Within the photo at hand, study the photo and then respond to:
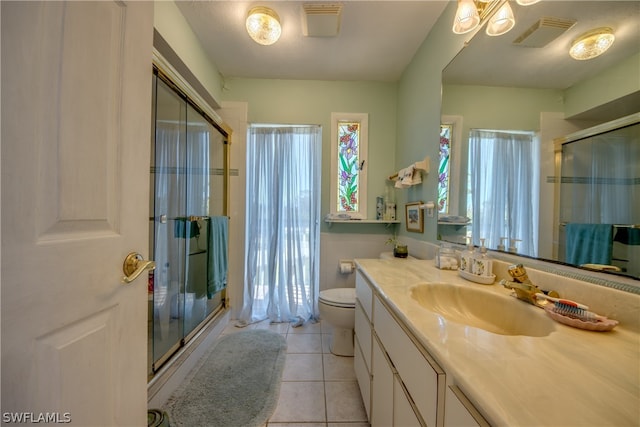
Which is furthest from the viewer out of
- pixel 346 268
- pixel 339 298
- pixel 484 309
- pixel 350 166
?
pixel 350 166

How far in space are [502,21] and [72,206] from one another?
5.92 feet

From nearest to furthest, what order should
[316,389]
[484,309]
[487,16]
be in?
1. [484,309]
2. [487,16]
3. [316,389]

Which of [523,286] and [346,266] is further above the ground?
[523,286]

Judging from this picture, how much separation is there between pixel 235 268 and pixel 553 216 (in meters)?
2.37

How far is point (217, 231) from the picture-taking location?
2.01 m

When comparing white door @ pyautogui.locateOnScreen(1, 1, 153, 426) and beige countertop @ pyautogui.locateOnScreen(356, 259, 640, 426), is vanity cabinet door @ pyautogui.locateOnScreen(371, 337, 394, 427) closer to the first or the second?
beige countertop @ pyautogui.locateOnScreen(356, 259, 640, 426)

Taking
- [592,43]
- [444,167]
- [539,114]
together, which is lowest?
[444,167]

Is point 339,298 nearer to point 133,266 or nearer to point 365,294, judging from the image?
point 365,294

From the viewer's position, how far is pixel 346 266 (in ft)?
7.64

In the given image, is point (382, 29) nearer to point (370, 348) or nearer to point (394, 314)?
point (394, 314)

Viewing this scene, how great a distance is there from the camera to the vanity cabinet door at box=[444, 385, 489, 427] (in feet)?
1.39

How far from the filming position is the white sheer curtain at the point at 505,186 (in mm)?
971

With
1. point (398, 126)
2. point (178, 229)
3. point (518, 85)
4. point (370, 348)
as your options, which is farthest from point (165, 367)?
point (398, 126)

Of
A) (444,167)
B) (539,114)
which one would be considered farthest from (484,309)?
(444,167)
